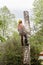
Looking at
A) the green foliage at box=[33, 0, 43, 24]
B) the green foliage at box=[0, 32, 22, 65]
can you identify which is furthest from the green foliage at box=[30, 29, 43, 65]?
the green foliage at box=[33, 0, 43, 24]

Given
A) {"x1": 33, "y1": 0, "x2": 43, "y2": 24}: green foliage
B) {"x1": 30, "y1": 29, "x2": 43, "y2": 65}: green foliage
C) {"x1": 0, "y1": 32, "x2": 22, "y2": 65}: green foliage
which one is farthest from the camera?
{"x1": 33, "y1": 0, "x2": 43, "y2": 24}: green foliage

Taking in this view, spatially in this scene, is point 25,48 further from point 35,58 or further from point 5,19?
point 5,19

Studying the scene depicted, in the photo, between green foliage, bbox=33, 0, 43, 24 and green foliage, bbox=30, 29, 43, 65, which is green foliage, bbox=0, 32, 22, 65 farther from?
green foliage, bbox=33, 0, 43, 24

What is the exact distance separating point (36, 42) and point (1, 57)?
1.65 m

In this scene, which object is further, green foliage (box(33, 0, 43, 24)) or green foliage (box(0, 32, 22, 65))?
green foliage (box(33, 0, 43, 24))

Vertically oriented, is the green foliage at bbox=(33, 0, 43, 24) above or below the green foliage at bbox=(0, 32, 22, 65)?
above

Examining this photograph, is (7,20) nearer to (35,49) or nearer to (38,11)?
(38,11)

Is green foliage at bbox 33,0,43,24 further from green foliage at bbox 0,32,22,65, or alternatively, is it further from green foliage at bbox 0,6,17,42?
green foliage at bbox 0,32,22,65

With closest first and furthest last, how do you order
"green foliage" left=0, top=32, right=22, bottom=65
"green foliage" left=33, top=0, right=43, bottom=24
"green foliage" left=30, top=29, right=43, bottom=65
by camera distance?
1. "green foliage" left=0, top=32, right=22, bottom=65
2. "green foliage" left=30, top=29, right=43, bottom=65
3. "green foliage" left=33, top=0, right=43, bottom=24

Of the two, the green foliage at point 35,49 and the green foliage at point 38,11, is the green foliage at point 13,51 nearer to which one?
the green foliage at point 35,49

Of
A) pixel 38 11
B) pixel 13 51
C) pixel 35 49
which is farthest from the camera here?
pixel 38 11

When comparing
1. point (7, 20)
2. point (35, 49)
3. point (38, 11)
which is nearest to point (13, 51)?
point (35, 49)

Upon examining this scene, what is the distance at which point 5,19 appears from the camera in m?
11.3

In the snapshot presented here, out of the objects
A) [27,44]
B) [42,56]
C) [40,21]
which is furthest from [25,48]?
[40,21]
